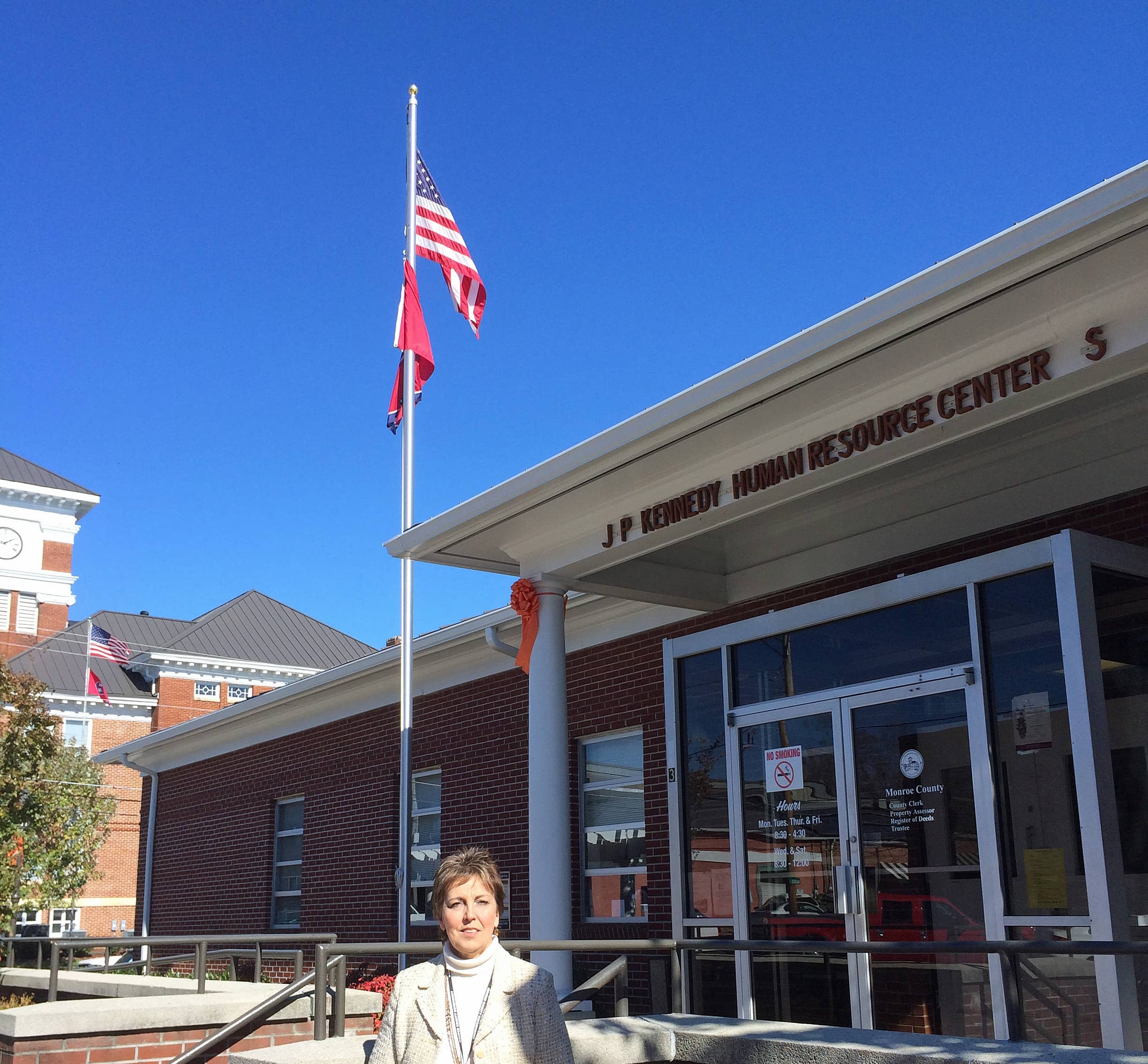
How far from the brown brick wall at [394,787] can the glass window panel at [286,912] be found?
17cm

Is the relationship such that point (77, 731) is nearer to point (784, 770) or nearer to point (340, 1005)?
point (784, 770)

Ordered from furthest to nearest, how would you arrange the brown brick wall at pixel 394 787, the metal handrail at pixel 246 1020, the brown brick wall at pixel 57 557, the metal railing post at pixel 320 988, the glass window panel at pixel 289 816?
the brown brick wall at pixel 57 557, the glass window panel at pixel 289 816, the brown brick wall at pixel 394 787, the metal railing post at pixel 320 988, the metal handrail at pixel 246 1020

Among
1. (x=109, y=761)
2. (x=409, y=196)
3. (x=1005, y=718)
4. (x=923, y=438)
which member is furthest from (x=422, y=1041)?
(x=109, y=761)

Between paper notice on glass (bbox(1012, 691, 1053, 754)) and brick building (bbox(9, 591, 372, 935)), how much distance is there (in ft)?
158

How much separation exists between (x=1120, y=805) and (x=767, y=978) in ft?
9.57

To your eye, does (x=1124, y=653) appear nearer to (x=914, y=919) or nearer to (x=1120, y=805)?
(x=1120, y=805)

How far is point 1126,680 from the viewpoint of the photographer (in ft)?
25.2

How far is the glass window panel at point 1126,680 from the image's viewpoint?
752cm

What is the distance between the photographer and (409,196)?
540 inches

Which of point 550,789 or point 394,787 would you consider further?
point 394,787

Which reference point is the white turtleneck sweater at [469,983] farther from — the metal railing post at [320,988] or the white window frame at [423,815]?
the white window frame at [423,815]

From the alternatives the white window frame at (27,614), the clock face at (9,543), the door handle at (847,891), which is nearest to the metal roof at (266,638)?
the white window frame at (27,614)

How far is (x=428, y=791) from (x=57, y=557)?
54609 millimetres

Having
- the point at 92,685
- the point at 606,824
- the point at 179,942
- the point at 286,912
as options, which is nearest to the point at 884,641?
the point at 606,824
